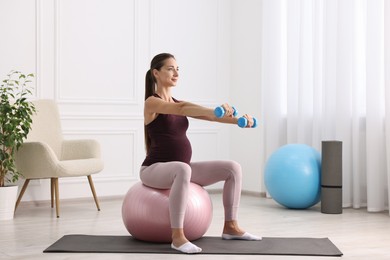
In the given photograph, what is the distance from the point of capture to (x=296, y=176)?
5.17 m

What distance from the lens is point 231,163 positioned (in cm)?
370

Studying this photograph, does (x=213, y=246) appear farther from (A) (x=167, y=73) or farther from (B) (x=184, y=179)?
(A) (x=167, y=73)

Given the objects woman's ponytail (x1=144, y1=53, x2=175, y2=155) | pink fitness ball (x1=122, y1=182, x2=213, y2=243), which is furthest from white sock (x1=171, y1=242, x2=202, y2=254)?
woman's ponytail (x1=144, y1=53, x2=175, y2=155)

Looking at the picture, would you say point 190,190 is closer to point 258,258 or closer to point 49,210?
point 258,258

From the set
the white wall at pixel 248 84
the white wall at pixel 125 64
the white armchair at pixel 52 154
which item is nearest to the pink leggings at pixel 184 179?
the white armchair at pixel 52 154

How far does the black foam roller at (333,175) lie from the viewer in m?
5.14

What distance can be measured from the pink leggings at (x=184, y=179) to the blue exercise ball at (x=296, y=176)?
61.9 inches

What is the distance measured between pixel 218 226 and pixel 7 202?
60.6 inches

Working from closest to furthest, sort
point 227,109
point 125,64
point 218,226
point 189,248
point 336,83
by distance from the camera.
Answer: point 227,109, point 189,248, point 218,226, point 336,83, point 125,64

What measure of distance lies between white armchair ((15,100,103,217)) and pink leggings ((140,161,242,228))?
138 cm

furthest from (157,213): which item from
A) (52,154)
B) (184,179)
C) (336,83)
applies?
(336,83)

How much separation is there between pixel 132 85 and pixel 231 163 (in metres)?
2.56

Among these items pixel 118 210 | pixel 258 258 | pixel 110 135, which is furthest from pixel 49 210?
pixel 258 258

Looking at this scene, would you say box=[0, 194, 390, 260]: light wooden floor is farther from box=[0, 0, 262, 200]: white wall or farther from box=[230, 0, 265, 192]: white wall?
box=[230, 0, 265, 192]: white wall
